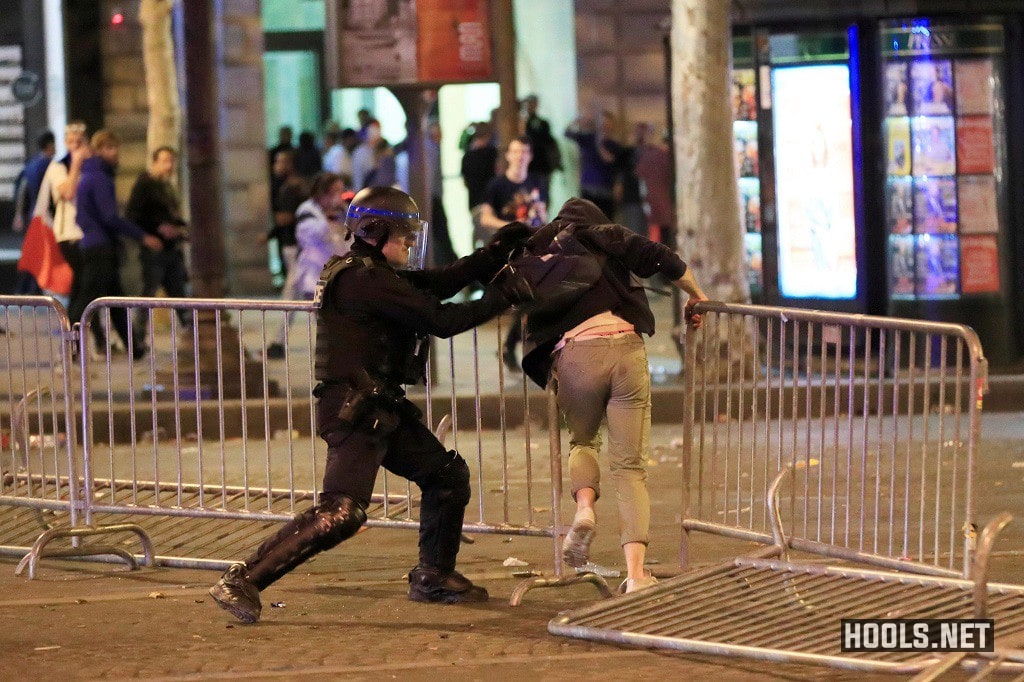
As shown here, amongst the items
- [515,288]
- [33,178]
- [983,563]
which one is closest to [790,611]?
[983,563]

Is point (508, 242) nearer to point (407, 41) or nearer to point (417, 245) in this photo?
point (417, 245)

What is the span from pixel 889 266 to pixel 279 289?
985cm

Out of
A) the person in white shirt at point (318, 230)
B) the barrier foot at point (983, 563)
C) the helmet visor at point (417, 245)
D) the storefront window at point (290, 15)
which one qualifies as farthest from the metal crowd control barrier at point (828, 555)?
the storefront window at point (290, 15)

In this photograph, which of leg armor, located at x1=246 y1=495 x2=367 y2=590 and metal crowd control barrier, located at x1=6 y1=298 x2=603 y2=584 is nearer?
leg armor, located at x1=246 y1=495 x2=367 y2=590

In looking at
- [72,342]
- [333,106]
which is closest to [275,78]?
[333,106]

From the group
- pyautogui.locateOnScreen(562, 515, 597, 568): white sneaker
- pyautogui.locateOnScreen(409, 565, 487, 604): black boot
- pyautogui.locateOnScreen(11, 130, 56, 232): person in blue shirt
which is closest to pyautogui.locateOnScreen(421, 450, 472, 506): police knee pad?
pyautogui.locateOnScreen(409, 565, 487, 604): black boot

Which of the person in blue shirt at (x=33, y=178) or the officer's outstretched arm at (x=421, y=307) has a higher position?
the person in blue shirt at (x=33, y=178)

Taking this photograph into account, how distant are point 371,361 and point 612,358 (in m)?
0.92

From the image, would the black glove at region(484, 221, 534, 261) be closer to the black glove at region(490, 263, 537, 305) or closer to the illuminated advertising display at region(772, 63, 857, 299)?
the black glove at region(490, 263, 537, 305)

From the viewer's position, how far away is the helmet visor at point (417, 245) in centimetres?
675

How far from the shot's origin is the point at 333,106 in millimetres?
24062

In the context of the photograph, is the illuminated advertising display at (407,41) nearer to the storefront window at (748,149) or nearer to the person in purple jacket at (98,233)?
the storefront window at (748,149)

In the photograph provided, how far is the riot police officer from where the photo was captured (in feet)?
21.5

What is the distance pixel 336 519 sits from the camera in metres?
6.53
